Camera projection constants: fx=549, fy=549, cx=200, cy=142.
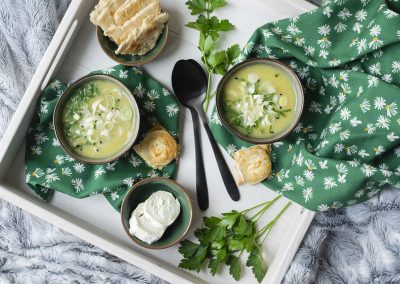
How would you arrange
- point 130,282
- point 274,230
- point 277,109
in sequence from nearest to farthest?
point 277,109 → point 274,230 → point 130,282

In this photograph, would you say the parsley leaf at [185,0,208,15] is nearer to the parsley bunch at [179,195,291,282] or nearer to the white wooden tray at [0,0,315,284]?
the white wooden tray at [0,0,315,284]

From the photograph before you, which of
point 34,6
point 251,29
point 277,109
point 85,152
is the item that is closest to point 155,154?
point 85,152

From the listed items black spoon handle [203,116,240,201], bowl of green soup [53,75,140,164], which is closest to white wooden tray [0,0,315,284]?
black spoon handle [203,116,240,201]

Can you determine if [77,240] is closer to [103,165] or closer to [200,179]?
[103,165]

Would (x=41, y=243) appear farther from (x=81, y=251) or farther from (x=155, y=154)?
(x=155, y=154)

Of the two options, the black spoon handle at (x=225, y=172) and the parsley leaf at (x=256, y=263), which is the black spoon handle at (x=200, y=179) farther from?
the parsley leaf at (x=256, y=263)

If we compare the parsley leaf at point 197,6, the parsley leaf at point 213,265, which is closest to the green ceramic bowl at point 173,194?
the parsley leaf at point 213,265
